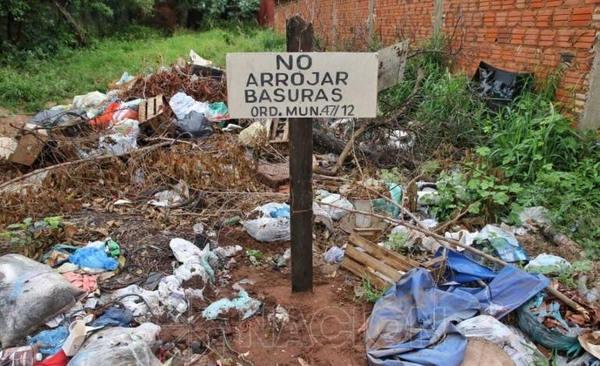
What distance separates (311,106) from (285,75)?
20 cm

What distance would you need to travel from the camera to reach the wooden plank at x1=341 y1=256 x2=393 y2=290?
2631 mm

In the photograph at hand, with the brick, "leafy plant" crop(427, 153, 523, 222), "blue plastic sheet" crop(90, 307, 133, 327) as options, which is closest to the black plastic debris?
the brick

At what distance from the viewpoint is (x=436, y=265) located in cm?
260

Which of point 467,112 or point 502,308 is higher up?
point 467,112

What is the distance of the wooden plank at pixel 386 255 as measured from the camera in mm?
2678

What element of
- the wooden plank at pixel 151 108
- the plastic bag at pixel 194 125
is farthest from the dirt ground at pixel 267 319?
the wooden plank at pixel 151 108

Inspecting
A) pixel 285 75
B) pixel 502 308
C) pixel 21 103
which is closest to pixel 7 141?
pixel 21 103

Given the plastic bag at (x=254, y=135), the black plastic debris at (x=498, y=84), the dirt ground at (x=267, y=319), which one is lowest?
the dirt ground at (x=267, y=319)

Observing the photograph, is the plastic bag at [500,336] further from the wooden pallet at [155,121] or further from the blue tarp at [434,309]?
the wooden pallet at [155,121]

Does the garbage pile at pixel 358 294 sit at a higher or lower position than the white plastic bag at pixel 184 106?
lower

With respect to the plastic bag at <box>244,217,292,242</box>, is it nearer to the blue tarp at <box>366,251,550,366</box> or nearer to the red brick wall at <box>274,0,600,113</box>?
the blue tarp at <box>366,251,550,366</box>

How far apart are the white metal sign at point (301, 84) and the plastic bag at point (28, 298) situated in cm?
131

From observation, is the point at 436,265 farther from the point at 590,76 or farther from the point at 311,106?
the point at 590,76

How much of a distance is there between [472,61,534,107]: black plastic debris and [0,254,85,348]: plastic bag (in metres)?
4.63
